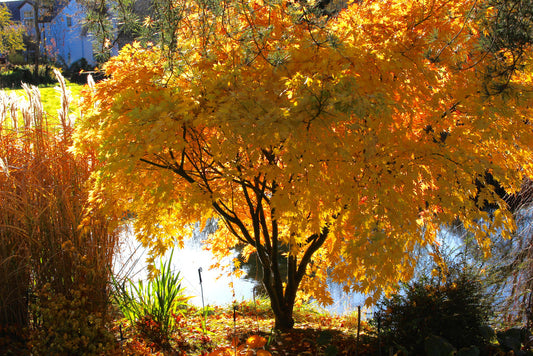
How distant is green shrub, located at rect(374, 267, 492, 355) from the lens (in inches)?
155

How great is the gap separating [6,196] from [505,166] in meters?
4.60

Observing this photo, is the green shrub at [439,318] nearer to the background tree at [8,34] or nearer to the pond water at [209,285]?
the pond water at [209,285]

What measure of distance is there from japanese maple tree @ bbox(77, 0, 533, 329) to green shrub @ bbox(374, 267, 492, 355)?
35cm

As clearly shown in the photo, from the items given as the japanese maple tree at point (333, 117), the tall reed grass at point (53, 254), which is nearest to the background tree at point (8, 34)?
the tall reed grass at point (53, 254)

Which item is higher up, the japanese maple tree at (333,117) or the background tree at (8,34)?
the background tree at (8,34)

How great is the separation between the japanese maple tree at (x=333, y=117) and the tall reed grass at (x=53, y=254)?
1.40 feet


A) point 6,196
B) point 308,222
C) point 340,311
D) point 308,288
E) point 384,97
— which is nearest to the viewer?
point 384,97

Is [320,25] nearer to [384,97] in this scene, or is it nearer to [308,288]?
[384,97]

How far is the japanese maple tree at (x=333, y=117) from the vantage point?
9.91 ft

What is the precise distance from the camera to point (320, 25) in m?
3.46

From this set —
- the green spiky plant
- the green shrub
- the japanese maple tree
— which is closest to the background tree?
the green spiky plant

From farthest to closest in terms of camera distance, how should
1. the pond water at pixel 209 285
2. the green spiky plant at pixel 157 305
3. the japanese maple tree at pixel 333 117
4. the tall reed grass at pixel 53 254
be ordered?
the pond water at pixel 209 285
the green spiky plant at pixel 157 305
the tall reed grass at pixel 53 254
the japanese maple tree at pixel 333 117

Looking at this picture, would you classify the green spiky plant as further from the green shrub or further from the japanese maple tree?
the green shrub

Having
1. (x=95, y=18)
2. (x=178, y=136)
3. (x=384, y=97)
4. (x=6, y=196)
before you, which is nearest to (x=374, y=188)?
(x=384, y=97)
